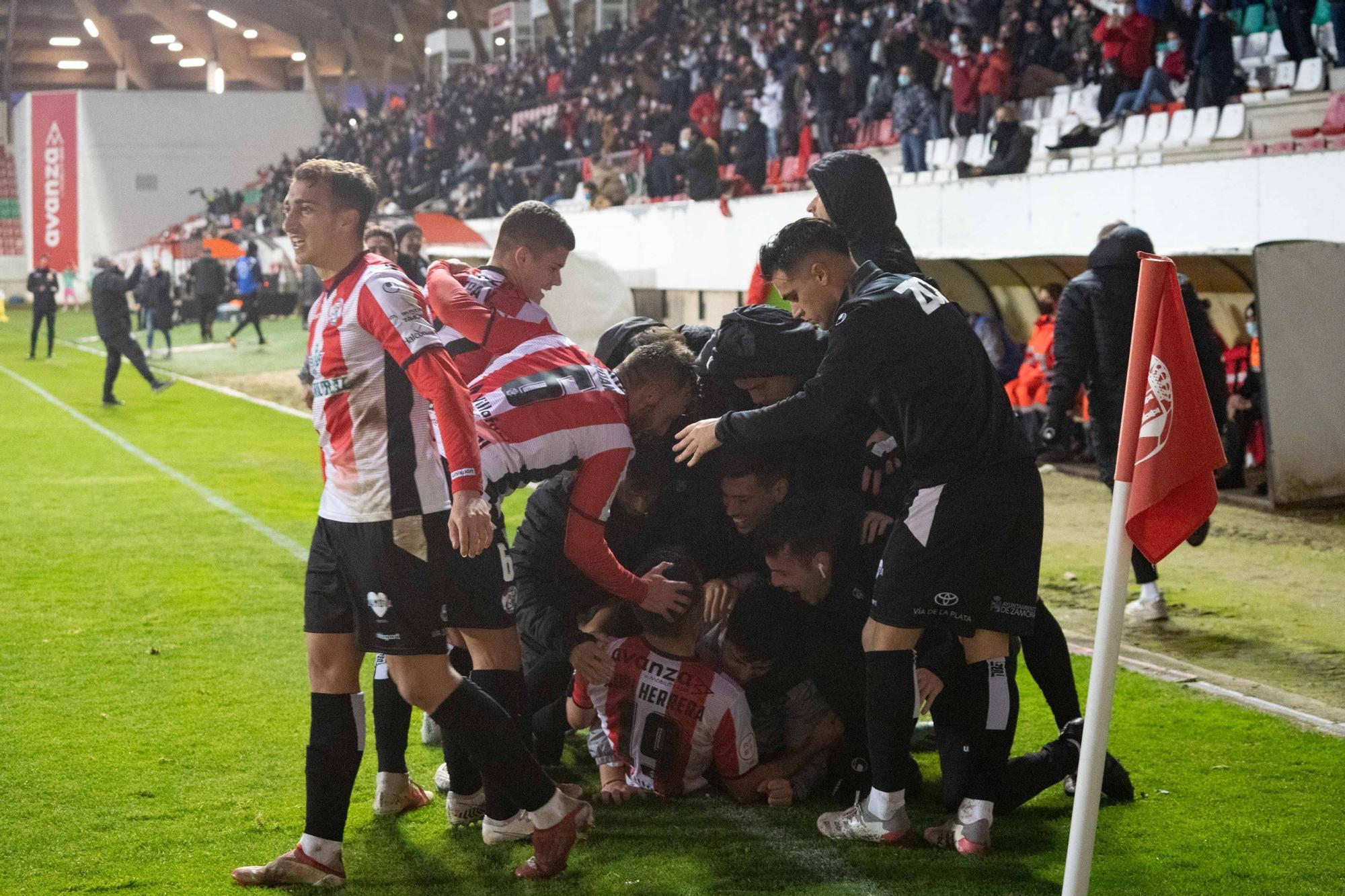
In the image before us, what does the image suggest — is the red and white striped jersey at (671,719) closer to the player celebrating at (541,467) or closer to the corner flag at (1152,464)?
the player celebrating at (541,467)

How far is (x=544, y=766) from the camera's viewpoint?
4.49m

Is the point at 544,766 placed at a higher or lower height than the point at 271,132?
lower

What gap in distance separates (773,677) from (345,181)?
6.35 feet

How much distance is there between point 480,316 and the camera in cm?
418

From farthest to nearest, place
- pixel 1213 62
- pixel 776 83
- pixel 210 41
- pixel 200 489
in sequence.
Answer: pixel 210 41 → pixel 776 83 → pixel 1213 62 → pixel 200 489

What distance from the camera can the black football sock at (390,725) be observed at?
413 centimetres

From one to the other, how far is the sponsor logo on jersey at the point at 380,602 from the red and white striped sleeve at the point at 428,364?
324 millimetres

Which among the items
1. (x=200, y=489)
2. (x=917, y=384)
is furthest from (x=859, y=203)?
(x=200, y=489)

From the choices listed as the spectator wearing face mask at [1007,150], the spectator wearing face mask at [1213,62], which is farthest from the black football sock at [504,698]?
the spectator wearing face mask at [1213,62]

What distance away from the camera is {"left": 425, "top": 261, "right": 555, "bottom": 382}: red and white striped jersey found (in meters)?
4.19

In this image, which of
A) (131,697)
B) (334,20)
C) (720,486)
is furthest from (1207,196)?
(334,20)

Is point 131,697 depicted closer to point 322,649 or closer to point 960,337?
point 322,649

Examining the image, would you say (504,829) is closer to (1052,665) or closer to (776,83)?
(1052,665)

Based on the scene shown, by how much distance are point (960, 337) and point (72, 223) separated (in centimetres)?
5342
